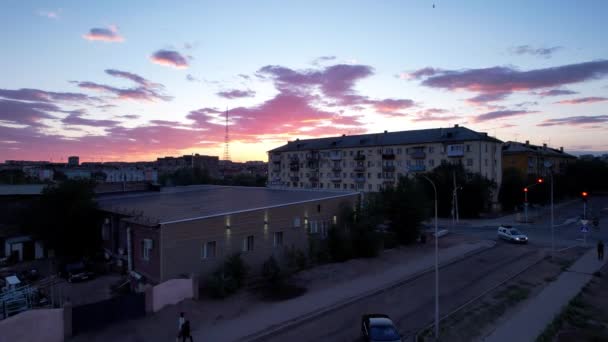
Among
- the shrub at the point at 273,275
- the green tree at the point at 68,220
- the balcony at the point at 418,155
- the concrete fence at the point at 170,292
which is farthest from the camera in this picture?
the balcony at the point at 418,155

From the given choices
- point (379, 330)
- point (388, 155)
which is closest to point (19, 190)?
point (379, 330)

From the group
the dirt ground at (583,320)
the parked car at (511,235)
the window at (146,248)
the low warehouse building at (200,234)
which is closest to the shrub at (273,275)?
the low warehouse building at (200,234)

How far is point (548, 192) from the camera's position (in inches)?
2445

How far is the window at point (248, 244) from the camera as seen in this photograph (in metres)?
21.6

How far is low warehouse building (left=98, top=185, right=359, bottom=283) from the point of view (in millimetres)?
18328

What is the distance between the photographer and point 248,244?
2188 centimetres

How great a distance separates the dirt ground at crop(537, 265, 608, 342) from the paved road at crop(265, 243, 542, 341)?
12.3 feet

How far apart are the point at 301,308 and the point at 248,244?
6582 mm

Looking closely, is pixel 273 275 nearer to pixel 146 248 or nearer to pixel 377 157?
pixel 146 248

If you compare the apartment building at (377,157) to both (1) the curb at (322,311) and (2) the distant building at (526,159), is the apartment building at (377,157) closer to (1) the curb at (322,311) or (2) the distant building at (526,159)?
(2) the distant building at (526,159)

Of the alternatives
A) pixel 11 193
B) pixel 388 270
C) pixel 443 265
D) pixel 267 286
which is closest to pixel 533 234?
pixel 443 265

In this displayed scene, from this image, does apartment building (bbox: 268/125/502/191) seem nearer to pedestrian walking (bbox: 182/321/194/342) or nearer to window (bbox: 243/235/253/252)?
window (bbox: 243/235/253/252)

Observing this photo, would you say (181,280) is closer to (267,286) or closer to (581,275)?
(267,286)

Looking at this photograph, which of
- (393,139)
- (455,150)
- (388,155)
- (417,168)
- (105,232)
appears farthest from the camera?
(393,139)
